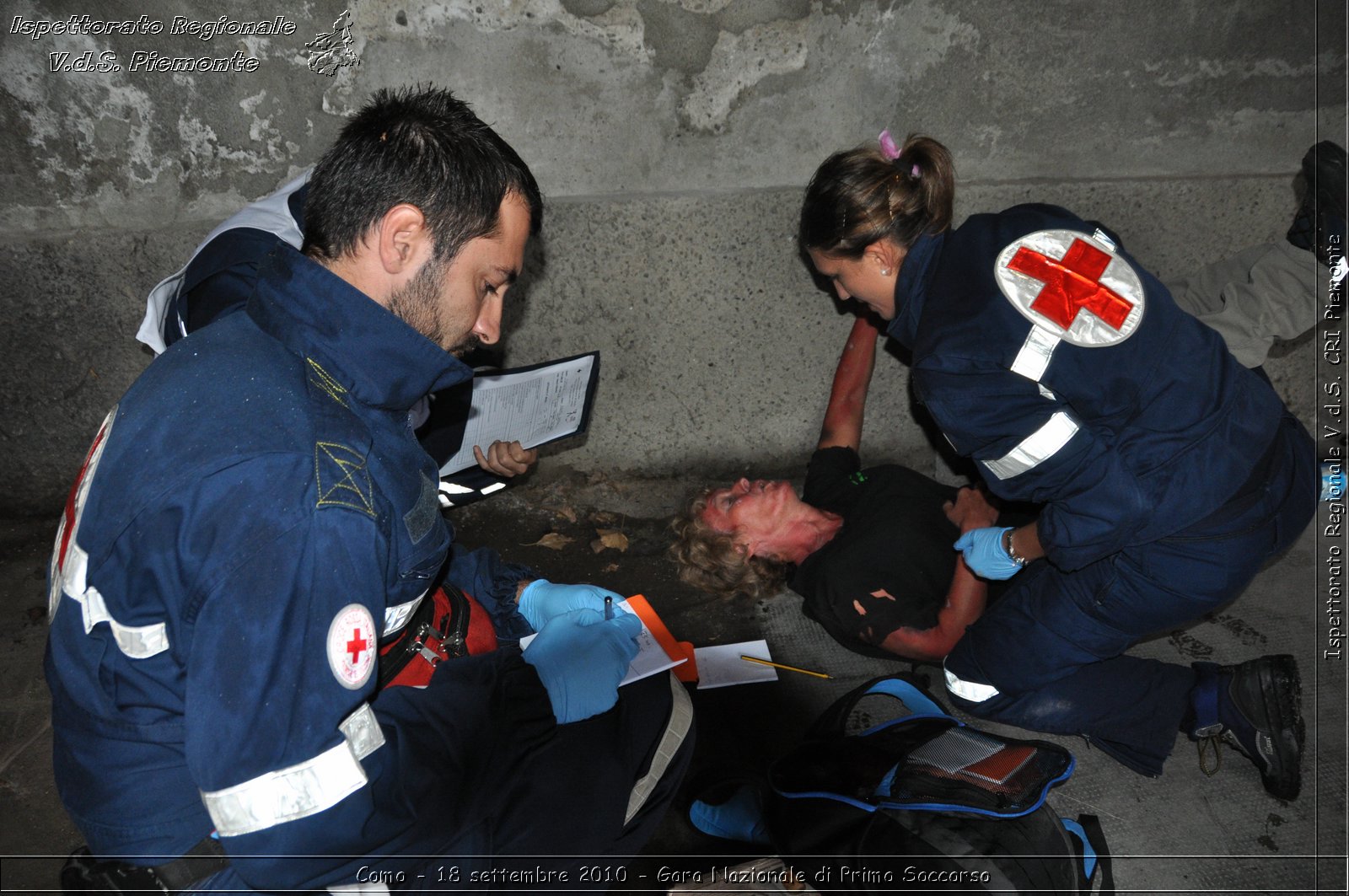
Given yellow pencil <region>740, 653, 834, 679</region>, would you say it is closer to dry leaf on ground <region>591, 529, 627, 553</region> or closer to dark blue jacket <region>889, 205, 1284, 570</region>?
dry leaf on ground <region>591, 529, 627, 553</region>

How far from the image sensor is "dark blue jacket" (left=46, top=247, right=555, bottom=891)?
3.93ft

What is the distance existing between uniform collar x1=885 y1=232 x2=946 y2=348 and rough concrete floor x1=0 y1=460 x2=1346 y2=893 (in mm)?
1282

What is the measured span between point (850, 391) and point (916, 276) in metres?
1.15

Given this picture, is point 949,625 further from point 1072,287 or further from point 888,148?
point 888,148

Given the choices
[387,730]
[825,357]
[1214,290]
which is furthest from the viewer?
[825,357]

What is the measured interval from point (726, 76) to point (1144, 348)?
1.67 m

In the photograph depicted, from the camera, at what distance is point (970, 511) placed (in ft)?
9.43

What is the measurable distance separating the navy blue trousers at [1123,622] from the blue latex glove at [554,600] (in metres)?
1.17

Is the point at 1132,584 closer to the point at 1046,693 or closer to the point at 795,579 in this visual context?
the point at 1046,693

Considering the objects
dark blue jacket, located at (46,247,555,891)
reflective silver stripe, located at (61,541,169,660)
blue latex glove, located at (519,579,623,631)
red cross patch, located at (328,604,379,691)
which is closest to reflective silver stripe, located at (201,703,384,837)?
dark blue jacket, located at (46,247,555,891)

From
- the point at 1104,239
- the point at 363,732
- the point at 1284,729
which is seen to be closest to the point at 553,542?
the point at 363,732

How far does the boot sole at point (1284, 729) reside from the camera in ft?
7.75

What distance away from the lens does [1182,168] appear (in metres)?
3.18

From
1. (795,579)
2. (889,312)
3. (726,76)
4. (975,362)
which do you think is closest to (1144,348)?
(975,362)
